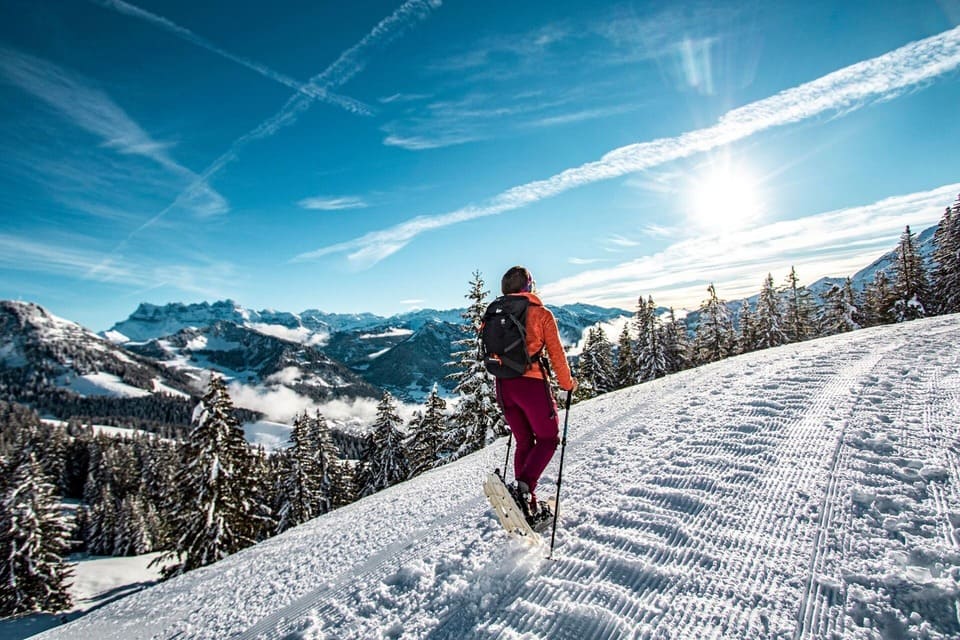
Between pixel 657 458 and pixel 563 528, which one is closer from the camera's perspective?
pixel 563 528

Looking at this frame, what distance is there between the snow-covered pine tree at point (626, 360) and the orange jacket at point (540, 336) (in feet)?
125

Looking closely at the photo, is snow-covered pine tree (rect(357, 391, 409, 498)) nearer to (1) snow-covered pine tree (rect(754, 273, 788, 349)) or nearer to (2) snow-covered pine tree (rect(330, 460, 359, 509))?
(2) snow-covered pine tree (rect(330, 460, 359, 509))

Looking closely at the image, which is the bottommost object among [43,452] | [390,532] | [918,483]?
[43,452]

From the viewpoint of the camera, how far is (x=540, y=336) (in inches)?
165

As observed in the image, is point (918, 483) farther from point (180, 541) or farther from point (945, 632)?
point (180, 541)

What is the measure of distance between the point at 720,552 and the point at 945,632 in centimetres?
126

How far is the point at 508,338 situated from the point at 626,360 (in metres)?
40.7

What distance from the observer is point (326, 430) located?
35.7 meters

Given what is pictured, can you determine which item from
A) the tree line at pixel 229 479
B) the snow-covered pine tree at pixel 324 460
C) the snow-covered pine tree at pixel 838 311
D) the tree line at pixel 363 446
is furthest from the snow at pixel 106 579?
the snow-covered pine tree at pixel 838 311

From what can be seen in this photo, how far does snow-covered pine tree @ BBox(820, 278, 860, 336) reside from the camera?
37406mm

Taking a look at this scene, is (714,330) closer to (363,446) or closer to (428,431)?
(428,431)

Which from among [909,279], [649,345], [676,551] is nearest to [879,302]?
[909,279]

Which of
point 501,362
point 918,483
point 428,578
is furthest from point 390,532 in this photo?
point 918,483

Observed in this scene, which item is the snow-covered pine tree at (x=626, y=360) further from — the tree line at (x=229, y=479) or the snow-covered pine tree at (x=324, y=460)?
the snow-covered pine tree at (x=324, y=460)
